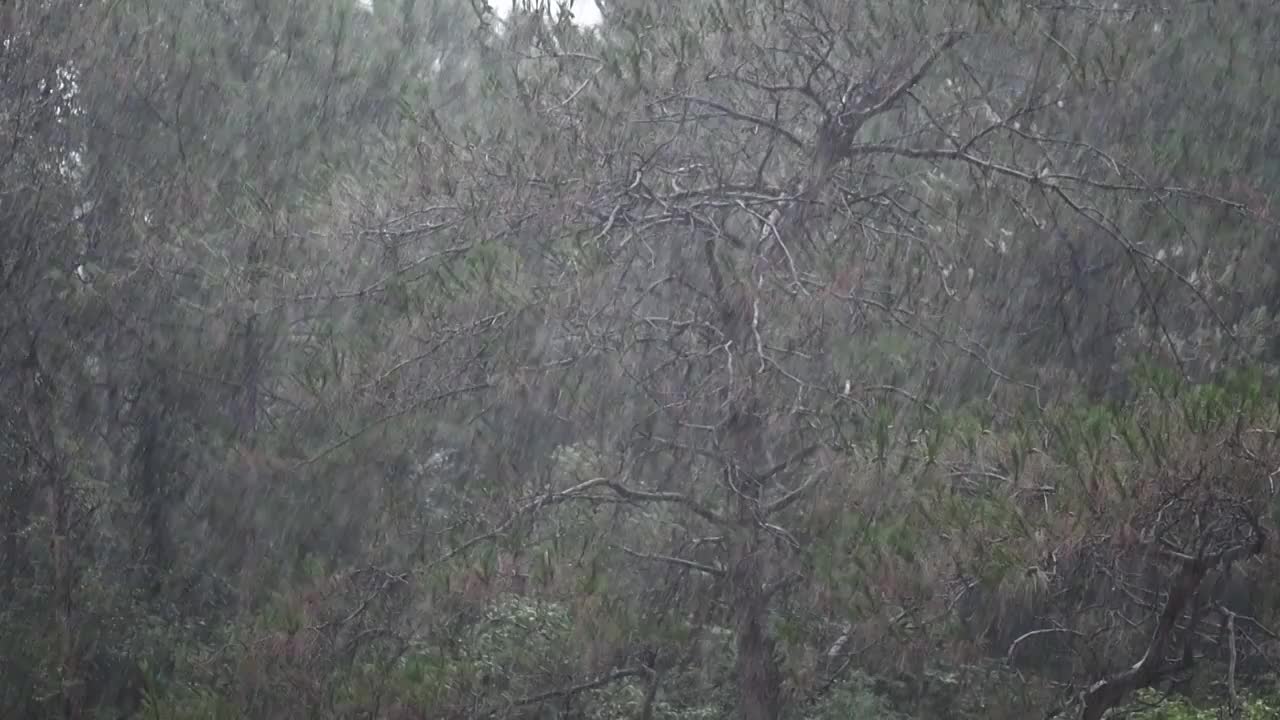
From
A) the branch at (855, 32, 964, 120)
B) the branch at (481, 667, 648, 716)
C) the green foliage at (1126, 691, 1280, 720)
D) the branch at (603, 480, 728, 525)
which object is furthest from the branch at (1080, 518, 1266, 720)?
the branch at (855, 32, 964, 120)

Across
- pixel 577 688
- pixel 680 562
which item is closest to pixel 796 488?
pixel 680 562

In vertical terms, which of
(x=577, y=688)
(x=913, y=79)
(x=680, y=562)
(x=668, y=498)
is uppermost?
(x=913, y=79)

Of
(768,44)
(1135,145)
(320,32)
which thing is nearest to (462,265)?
(768,44)

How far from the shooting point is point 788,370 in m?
5.96

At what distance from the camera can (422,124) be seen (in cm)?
628

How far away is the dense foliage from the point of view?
5133 mm

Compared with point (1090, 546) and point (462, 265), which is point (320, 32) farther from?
point (1090, 546)

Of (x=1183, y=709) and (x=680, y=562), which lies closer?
(x=680, y=562)

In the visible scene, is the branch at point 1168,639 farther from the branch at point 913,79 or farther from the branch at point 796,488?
the branch at point 913,79

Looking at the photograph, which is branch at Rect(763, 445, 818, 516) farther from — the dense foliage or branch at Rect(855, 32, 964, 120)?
branch at Rect(855, 32, 964, 120)

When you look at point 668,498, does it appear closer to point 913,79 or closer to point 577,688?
point 577,688

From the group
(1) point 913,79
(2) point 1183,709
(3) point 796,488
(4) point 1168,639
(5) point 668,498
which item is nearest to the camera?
(4) point 1168,639

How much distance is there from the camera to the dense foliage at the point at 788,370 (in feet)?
16.8

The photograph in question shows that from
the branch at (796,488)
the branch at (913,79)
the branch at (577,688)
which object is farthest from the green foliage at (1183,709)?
the branch at (913,79)
